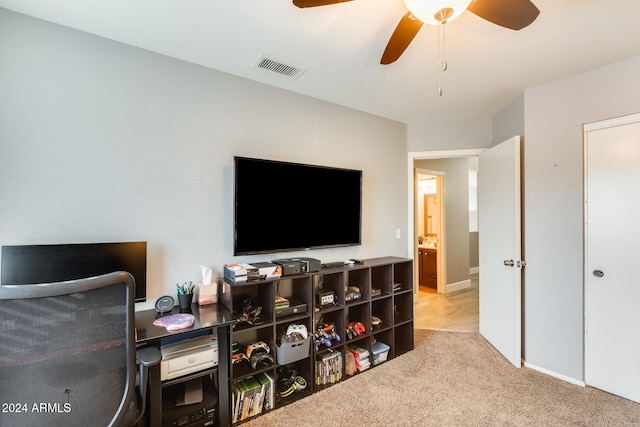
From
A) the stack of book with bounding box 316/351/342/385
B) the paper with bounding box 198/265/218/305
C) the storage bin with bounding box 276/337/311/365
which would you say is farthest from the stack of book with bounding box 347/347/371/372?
Answer: the paper with bounding box 198/265/218/305

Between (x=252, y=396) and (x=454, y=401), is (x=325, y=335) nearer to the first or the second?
(x=252, y=396)

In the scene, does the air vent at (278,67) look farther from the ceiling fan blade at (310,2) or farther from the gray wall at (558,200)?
the gray wall at (558,200)

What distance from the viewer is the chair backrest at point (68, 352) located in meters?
0.91

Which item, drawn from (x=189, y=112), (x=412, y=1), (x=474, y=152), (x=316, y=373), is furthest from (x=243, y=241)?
(x=474, y=152)

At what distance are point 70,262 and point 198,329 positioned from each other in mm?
812

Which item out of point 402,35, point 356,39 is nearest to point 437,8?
point 402,35

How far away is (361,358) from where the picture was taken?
8.25ft

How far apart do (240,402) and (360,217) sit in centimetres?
181

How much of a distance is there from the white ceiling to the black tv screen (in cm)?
77

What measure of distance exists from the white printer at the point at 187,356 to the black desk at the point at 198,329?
1.9 inches

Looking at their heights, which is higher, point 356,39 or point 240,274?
point 356,39

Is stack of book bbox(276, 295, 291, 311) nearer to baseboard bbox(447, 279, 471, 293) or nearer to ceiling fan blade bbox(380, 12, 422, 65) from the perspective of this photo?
ceiling fan blade bbox(380, 12, 422, 65)

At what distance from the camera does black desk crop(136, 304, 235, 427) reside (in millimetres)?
1514

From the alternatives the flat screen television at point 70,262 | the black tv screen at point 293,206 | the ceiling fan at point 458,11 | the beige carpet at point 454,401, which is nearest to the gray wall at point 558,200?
the beige carpet at point 454,401
